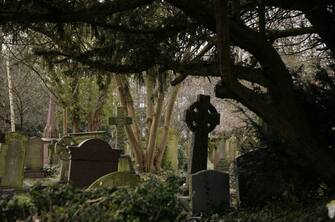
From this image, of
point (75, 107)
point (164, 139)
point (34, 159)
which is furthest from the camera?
point (75, 107)

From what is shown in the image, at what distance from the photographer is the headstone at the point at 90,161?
36.9ft

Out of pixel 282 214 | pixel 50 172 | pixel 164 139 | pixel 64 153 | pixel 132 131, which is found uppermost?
pixel 132 131

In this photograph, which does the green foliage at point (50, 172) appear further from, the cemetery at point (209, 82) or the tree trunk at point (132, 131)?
the cemetery at point (209, 82)

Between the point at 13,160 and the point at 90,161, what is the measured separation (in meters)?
2.60

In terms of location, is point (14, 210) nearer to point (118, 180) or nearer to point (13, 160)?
point (118, 180)

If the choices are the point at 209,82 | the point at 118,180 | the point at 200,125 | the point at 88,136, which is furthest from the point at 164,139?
the point at 209,82

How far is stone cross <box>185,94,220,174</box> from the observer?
30.5 ft

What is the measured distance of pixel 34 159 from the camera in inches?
655

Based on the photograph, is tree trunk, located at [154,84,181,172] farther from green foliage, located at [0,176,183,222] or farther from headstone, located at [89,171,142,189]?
green foliage, located at [0,176,183,222]

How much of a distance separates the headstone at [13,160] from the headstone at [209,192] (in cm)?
664

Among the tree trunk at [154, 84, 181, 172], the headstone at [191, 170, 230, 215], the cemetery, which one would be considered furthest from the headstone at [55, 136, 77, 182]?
the headstone at [191, 170, 230, 215]

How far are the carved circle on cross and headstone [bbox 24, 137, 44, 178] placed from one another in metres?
8.40

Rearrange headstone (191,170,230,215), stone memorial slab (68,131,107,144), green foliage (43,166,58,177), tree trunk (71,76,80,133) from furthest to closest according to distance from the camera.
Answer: tree trunk (71,76,80,133) → green foliage (43,166,58,177) → stone memorial slab (68,131,107,144) → headstone (191,170,230,215)

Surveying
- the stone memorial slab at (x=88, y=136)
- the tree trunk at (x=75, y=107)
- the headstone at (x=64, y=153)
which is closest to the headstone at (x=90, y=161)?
the headstone at (x=64, y=153)
